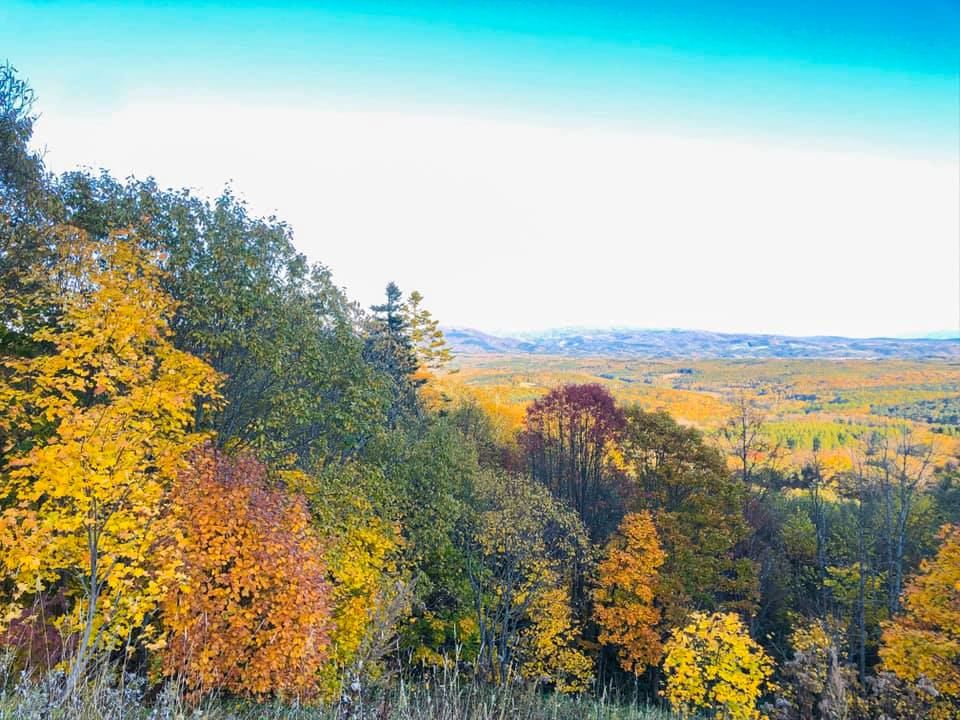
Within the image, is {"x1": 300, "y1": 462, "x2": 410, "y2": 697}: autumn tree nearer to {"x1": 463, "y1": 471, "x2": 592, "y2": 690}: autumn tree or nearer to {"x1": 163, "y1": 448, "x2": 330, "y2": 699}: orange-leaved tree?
{"x1": 163, "y1": 448, "x2": 330, "y2": 699}: orange-leaved tree

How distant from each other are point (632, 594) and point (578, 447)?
32.7 feet

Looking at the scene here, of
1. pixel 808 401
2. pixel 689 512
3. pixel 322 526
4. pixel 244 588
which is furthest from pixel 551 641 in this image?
pixel 808 401

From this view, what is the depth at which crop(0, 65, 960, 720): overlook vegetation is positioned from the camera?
306 inches

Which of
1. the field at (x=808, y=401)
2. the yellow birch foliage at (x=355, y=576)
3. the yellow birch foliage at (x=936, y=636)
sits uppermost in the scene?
the yellow birch foliage at (x=355, y=576)

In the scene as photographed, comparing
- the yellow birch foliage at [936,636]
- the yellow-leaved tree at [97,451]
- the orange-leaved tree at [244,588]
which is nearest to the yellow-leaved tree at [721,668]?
the yellow birch foliage at [936,636]

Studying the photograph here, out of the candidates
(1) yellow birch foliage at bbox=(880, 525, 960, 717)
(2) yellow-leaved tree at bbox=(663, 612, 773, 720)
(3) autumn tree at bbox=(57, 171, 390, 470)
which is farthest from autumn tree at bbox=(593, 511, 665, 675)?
(3) autumn tree at bbox=(57, 171, 390, 470)

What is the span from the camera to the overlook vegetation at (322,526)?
777 centimetres

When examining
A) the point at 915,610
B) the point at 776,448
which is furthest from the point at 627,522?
the point at 776,448

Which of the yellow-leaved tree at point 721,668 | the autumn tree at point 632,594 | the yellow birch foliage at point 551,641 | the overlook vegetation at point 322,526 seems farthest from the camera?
the autumn tree at point 632,594

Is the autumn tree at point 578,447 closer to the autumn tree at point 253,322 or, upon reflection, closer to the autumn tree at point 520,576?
the autumn tree at point 520,576

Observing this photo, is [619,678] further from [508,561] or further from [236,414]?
[236,414]

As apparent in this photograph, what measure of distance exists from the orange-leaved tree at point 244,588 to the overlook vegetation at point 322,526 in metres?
0.09

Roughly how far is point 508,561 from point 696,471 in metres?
13.4

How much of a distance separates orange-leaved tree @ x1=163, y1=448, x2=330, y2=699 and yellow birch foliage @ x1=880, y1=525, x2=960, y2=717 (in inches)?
691
